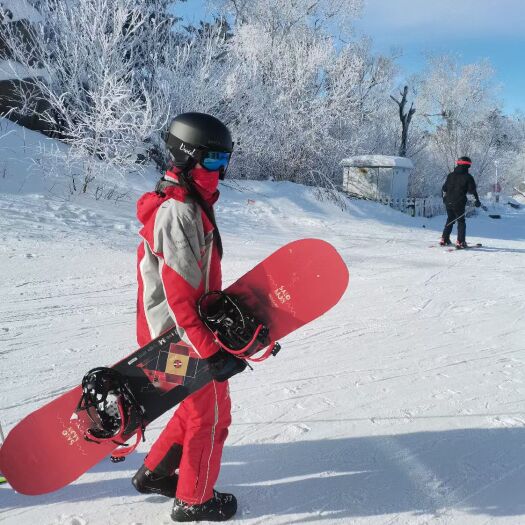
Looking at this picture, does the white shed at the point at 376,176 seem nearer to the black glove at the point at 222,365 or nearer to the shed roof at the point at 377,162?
the shed roof at the point at 377,162

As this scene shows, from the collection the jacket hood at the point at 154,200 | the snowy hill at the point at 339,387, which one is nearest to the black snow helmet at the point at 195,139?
the jacket hood at the point at 154,200

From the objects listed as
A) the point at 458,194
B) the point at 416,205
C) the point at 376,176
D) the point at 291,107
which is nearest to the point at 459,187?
the point at 458,194

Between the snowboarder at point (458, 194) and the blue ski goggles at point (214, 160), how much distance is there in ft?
25.3

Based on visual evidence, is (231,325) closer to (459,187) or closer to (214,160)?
(214,160)

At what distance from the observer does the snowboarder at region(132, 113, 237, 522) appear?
1.80 m

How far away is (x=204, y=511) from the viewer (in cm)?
200

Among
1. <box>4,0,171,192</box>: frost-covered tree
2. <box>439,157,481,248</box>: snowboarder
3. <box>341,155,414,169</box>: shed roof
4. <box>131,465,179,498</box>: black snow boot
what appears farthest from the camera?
<box>341,155,414,169</box>: shed roof

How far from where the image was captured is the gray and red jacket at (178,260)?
1.79 meters

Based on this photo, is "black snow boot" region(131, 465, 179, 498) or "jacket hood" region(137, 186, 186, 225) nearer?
"jacket hood" region(137, 186, 186, 225)

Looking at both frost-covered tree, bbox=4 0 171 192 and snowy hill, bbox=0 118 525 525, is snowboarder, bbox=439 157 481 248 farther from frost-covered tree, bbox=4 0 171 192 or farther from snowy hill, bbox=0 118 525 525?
frost-covered tree, bbox=4 0 171 192

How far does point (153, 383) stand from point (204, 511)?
1.86 ft

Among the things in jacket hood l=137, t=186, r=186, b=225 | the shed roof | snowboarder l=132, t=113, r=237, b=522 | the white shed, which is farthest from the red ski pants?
the shed roof

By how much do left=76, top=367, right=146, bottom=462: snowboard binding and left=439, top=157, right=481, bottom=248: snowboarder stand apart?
7949 mm

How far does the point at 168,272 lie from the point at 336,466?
1.40 meters
